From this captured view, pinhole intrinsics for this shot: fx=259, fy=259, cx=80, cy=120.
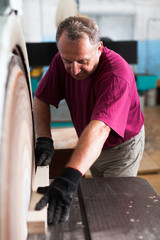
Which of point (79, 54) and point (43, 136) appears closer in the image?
point (79, 54)

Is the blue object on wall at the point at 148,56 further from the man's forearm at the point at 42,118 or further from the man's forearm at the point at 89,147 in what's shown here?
the man's forearm at the point at 89,147

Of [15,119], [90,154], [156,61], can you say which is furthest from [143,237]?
[156,61]

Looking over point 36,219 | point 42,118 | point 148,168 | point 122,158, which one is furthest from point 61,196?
point 148,168

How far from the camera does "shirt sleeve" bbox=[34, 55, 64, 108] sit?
1.49m

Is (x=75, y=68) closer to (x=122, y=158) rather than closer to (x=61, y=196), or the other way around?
(x=61, y=196)

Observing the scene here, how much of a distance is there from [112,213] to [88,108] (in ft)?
1.97

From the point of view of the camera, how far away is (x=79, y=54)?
3.67 feet

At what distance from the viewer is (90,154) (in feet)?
3.22

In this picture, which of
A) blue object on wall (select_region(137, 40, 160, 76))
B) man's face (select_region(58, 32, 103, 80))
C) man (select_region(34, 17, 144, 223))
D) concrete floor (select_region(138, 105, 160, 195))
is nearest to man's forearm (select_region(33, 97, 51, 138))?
man (select_region(34, 17, 144, 223))

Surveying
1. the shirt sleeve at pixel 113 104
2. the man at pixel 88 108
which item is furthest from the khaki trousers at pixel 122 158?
the shirt sleeve at pixel 113 104

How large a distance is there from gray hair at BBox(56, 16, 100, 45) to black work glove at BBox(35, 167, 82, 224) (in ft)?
1.85

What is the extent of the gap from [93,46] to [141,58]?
16.1ft

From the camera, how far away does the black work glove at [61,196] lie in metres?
0.88

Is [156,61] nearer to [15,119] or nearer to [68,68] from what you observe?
[68,68]
